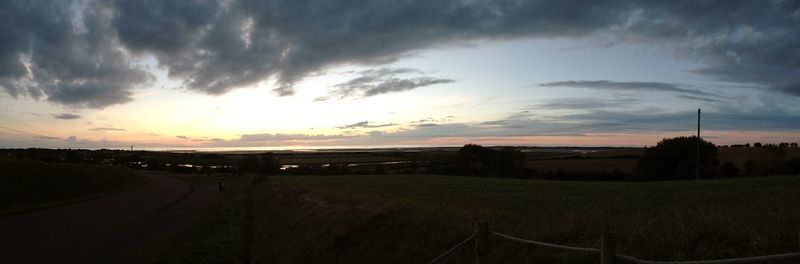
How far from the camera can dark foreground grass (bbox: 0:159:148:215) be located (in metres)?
30.7

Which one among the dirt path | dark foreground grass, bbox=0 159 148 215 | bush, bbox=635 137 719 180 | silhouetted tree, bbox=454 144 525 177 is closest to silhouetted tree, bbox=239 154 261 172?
silhouetted tree, bbox=454 144 525 177

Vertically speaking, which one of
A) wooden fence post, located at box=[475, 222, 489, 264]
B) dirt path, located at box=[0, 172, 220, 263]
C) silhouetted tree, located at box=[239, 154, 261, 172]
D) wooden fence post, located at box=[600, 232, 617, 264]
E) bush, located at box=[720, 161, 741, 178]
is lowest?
silhouetted tree, located at box=[239, 154, 261, 172]

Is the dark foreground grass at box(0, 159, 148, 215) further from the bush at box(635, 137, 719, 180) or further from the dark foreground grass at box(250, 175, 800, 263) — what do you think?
the bush at box(635, 137, 719, 180)

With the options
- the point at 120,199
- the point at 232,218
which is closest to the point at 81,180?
the point at 120,199

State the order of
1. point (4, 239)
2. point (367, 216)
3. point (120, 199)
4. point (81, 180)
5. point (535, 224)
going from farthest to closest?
1. point (81, 180)
2. point (120, 199)
3. point (4, 239)
4. point (367, 216)
5. point (535, 224)

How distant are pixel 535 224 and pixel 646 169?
179 feet

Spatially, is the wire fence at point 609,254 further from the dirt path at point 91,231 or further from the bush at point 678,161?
the bush at point 678,161

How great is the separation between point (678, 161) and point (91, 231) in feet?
182

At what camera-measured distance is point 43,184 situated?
35750mm

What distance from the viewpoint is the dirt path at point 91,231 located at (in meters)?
15.6

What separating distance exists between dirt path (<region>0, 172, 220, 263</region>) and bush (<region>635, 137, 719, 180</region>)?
47.9 metres

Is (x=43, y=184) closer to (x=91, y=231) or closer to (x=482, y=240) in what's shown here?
(x=91, y=231)

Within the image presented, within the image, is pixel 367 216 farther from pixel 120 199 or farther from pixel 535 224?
pixel 120 199

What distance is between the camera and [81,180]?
42125 mm
